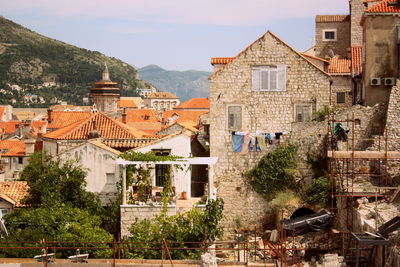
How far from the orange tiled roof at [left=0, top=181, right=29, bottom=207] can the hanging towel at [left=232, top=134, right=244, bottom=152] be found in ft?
35.8

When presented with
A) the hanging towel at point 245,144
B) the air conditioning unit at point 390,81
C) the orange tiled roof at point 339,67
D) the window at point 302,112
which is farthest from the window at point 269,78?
the orange tiled roof at point 339,67

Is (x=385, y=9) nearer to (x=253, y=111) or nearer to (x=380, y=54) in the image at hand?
(x=380, y=54)

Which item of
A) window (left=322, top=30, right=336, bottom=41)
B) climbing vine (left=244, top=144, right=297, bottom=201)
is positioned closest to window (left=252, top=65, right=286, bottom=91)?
climbing vine (left=244, top=144, right=297, bottom=201)

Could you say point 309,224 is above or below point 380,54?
below

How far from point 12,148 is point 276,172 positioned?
1622 inches

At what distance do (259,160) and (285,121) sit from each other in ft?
7.63

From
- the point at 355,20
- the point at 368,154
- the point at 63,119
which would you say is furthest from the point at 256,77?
the point at 63,119

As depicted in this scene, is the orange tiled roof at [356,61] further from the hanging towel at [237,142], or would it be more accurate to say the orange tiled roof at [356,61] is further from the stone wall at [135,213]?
the stone wall at [135,213]

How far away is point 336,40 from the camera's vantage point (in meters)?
50.2

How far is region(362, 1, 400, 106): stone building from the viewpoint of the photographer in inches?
1228

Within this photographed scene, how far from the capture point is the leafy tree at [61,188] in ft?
96.9

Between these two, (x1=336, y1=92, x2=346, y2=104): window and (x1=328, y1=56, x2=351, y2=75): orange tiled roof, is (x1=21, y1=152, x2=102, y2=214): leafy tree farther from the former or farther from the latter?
(x1=328, y1=56, x2=351, y2=75): orange tiled roof

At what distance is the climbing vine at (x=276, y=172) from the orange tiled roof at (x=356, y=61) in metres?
10.0

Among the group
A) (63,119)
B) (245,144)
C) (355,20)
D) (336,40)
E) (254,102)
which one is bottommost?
(245,144)
